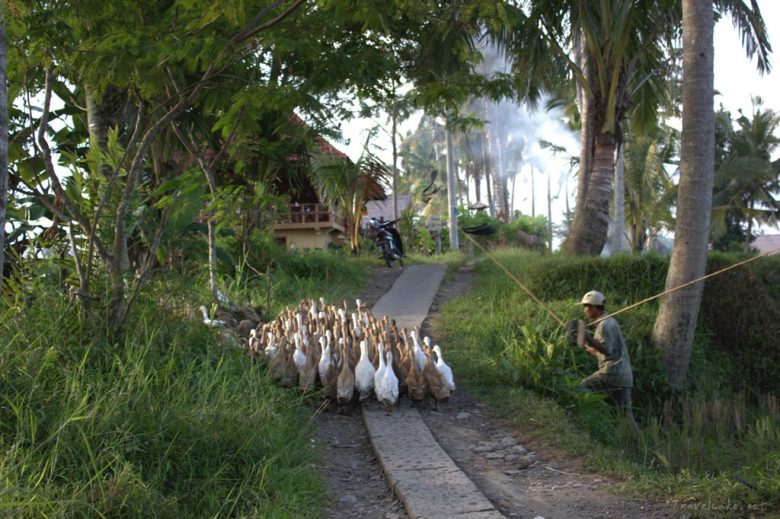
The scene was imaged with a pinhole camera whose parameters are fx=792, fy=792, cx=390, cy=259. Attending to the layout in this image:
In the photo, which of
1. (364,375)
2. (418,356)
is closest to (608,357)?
(418,356)

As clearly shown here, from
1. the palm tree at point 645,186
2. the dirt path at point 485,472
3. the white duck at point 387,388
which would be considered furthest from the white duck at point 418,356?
the palm tree at point 645,186

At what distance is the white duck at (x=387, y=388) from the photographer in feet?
22.1

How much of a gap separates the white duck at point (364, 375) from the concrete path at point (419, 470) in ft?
0.61

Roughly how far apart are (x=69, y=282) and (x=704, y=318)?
8562mm

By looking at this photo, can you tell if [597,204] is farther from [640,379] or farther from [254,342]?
[254,342]

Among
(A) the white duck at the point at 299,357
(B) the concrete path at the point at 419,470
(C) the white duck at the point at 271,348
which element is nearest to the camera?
(B) the concrete path at the point at 419,470

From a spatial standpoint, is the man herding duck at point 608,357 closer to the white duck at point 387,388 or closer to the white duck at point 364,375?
the white duck at point 387,388

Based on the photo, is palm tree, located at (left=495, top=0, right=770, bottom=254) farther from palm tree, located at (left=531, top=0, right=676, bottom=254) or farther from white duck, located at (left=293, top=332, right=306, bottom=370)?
white duck, located at (left=293, top=332, right=306, bottom=370)

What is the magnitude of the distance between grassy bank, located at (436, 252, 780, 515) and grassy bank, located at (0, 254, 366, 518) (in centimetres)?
229

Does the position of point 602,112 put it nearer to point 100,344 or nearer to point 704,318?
point 704,318

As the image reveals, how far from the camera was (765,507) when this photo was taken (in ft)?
15.7

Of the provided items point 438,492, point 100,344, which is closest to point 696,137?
point 438,492

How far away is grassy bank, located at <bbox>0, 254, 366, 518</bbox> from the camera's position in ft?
13.4

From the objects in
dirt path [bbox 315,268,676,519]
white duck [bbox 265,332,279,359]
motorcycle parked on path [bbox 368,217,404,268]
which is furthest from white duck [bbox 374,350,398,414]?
motorcycle parked on path [bbox 368,217,404,268]
